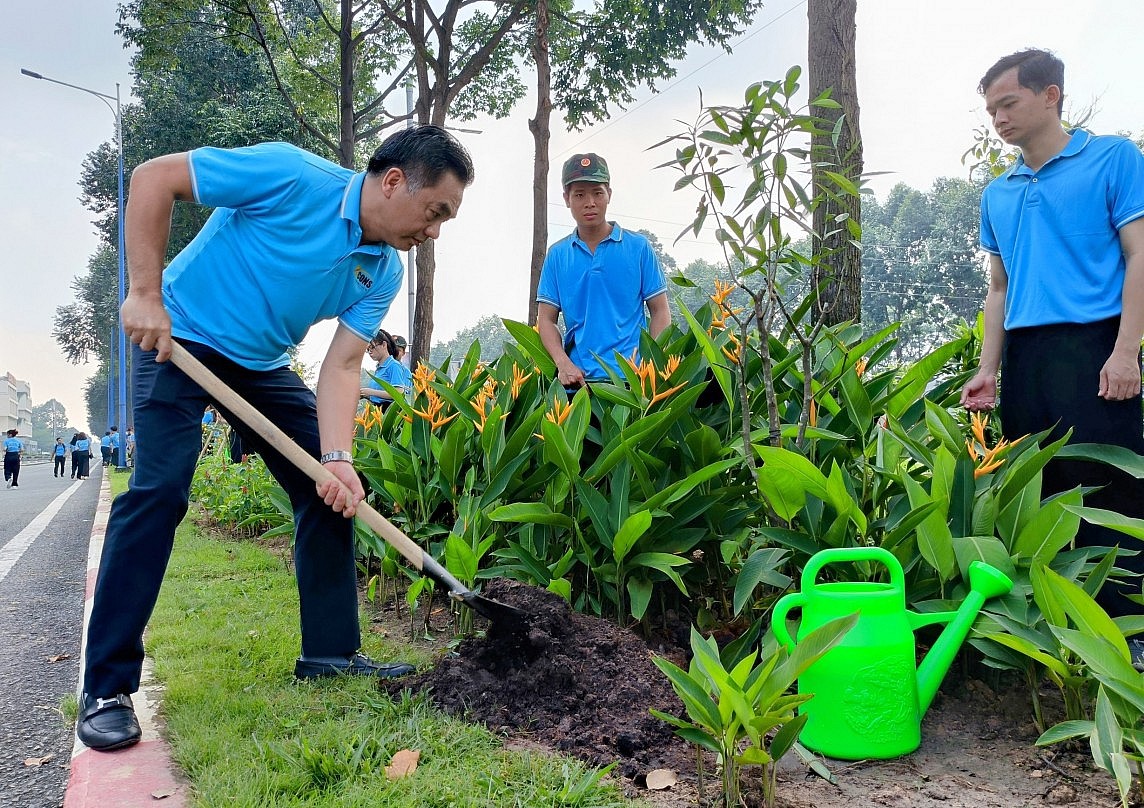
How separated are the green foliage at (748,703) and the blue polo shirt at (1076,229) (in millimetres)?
1571

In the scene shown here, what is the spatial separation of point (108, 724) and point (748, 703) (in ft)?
5.62

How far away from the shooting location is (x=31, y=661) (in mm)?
3596

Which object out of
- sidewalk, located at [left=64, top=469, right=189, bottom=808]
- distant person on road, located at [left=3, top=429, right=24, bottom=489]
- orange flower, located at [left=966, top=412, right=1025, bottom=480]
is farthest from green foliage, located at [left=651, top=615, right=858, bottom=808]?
distant person on road, located at [left=3, top=429, right=24, bottom=489]

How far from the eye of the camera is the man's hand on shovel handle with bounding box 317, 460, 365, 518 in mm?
2512

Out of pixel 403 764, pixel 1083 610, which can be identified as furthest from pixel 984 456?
pixel 403 764

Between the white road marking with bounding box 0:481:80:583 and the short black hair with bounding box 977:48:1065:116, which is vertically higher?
the short black hair with bounding box 977:48:1065:116

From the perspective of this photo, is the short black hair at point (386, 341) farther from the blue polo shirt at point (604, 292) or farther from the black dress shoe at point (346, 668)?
the black dress shoe at point (346, 668)

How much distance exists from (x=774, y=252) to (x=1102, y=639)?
132cm

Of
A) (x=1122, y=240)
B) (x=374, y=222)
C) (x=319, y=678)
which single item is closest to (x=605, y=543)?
(x=319, y=678)

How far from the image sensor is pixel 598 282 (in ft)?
12.2

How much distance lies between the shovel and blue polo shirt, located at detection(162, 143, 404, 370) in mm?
166

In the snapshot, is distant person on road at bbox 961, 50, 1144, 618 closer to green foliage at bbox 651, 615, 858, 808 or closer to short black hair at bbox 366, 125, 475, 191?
green foliage at bbox 651, 615, 858, 808

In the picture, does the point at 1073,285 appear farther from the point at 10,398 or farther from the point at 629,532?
the point at 10,398

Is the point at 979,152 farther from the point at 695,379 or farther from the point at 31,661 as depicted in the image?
the point at 31,661
